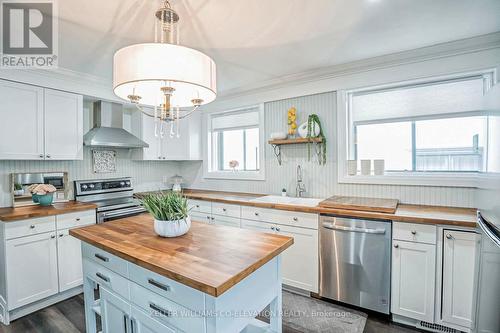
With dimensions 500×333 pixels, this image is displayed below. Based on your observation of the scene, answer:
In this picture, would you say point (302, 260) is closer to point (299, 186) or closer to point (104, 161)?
point (299, 186)

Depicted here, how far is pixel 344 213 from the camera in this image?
7.32 ft

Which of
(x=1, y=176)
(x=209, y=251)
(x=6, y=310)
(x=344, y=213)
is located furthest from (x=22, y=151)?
(x=344, y=213)

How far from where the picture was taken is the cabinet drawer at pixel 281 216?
243cm

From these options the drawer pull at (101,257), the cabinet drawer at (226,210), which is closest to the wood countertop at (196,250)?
the drawer pull at (101,257)

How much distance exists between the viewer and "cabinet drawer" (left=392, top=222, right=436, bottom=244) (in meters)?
1.92

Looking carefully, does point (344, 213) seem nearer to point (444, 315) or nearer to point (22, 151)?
point (444, 315)

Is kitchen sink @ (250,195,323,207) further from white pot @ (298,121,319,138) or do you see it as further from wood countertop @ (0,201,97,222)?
wood countertop @ (0,201,97,222)

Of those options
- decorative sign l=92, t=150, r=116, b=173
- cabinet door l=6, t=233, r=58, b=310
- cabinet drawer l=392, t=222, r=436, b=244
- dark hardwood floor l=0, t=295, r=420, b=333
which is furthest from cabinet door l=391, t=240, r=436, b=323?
decorative sign l=92, t=150, r=116, b=173

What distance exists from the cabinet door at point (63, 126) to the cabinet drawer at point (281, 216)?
2.14m

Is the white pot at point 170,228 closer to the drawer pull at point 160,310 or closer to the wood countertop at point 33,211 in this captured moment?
the drawer pull at point 160,310

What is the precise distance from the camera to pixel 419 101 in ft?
8.12

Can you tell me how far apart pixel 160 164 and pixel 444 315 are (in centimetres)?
407

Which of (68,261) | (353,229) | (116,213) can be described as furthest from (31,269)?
(353,229)

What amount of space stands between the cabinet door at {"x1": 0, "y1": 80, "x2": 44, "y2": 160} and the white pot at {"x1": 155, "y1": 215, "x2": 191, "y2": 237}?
6.65 ft
